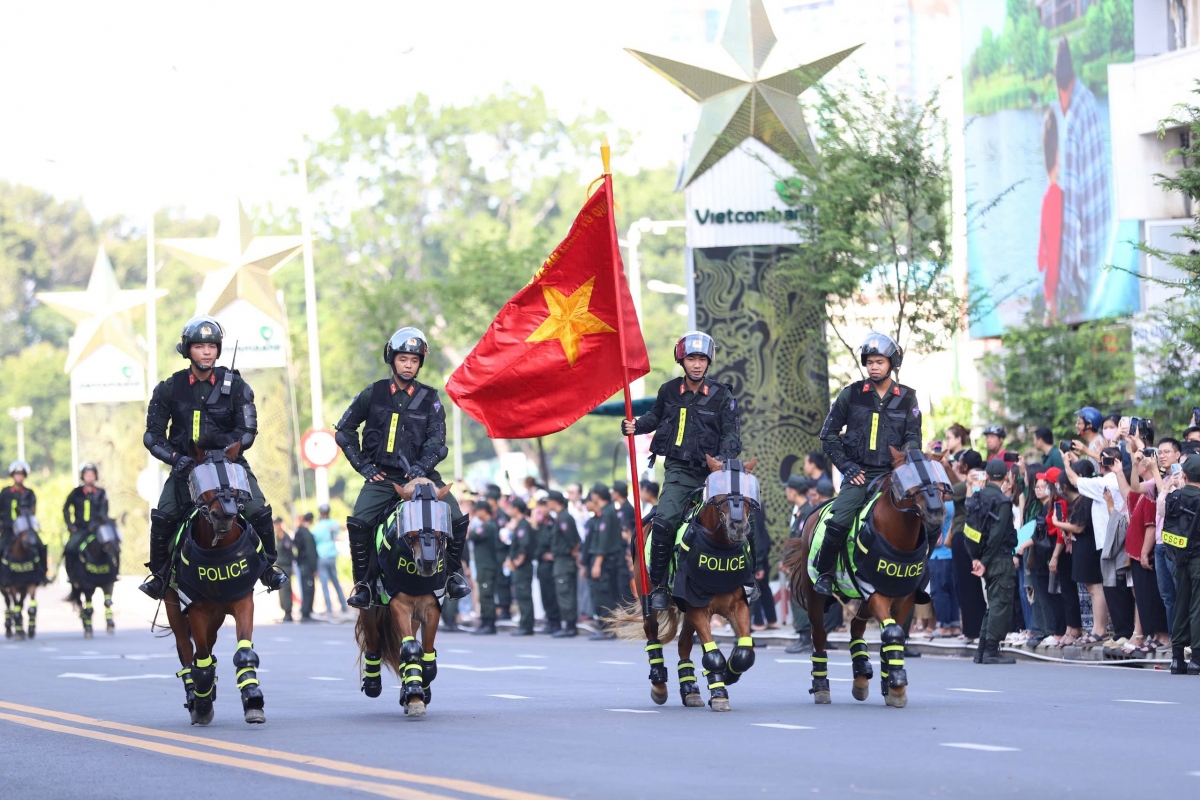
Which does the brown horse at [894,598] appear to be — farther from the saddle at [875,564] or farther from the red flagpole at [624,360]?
the red flagpole at [624,360]

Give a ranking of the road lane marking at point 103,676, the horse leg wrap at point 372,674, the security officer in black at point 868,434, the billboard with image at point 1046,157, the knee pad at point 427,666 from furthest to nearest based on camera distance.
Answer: the billboard with image at point 1046,157 < the road lane marking at point 103,676 < the horse leg wrap at point 372,674 < the security officer in black at point 868,434 < the knee pad at point 427,666

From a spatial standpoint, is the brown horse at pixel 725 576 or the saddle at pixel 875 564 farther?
the saddle at pixel 875 564

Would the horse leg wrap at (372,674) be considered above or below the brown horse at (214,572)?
below

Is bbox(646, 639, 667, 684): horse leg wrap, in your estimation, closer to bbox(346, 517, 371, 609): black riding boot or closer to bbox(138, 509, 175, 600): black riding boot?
bbox(346, 517, 371, 609): black riding boot

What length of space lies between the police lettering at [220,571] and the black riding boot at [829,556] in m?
4.22

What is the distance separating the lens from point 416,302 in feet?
164

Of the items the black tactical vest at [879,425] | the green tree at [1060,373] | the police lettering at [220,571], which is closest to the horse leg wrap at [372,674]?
the police lettering at [220,571]

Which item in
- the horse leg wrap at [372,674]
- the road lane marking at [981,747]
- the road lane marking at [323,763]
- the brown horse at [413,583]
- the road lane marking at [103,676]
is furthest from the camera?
the road lane marking at [103,676]

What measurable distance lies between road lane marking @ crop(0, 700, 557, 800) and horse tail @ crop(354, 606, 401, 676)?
1.67 meters

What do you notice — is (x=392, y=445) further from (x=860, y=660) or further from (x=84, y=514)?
(x=84, y=514)

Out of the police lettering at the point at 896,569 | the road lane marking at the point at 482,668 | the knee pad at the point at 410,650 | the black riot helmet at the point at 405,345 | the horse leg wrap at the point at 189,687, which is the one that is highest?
the black riot helmet at the point at 405,345

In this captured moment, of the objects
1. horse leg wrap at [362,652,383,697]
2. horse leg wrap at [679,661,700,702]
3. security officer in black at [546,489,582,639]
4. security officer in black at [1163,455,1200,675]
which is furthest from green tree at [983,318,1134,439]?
horse leg wrap at [362,652,383,697]

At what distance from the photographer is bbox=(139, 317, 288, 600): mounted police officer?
13742 mm

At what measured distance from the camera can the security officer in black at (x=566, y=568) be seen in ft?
94.4
